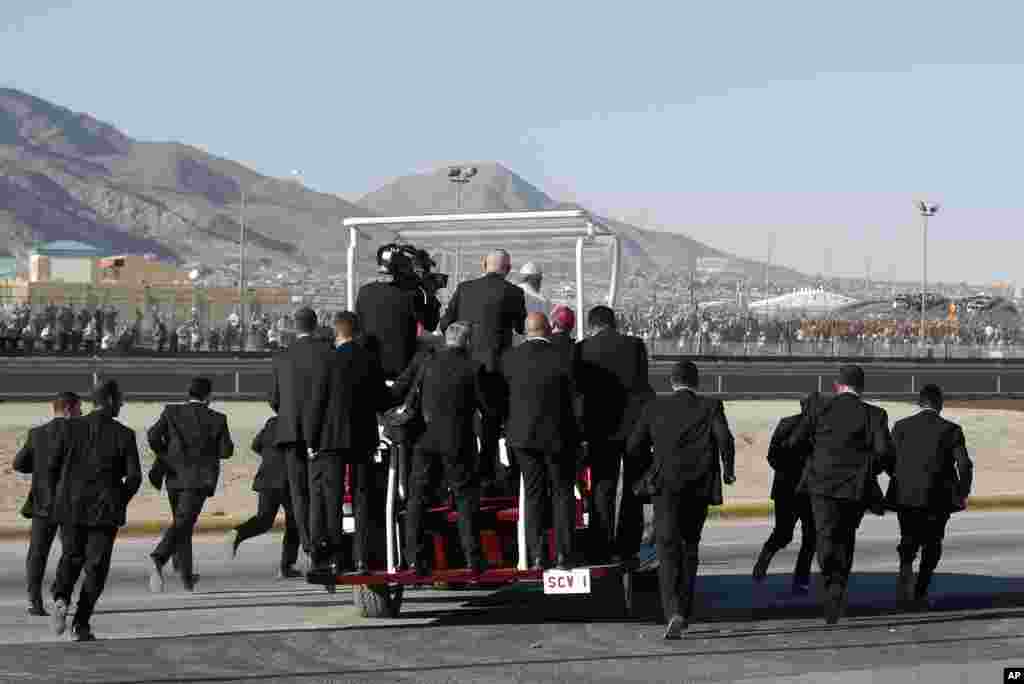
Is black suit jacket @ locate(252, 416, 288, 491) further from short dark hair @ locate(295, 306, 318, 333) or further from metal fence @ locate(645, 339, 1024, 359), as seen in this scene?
metal fence @ locate(645, 339, 1024, 359)

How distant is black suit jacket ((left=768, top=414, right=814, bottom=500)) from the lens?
14562 millimetres

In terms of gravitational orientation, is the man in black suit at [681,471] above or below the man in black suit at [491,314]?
below

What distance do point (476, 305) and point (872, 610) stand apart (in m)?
3.82

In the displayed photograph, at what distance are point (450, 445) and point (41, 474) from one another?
277 centimetres

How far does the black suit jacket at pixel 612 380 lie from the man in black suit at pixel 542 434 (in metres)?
0.47

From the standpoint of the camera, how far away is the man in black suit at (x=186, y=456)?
16.3 metres

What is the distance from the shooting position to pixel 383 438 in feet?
46.8

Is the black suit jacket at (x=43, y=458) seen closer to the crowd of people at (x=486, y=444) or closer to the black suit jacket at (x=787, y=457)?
the crowd of people at (x=486, y=444)

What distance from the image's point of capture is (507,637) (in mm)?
13273

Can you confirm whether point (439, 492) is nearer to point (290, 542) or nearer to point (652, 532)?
point (652, 532)

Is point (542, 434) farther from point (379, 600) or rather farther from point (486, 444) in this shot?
point (379, 600)

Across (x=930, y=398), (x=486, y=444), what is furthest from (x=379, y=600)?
(x=930, y=398)

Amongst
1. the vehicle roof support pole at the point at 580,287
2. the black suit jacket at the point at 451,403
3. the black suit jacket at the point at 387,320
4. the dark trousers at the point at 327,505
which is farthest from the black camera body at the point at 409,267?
the dark trousers at the point at 327,505

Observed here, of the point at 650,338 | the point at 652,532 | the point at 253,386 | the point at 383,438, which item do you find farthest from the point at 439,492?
the point at 650,338
